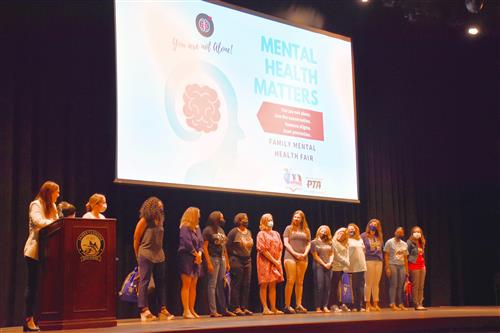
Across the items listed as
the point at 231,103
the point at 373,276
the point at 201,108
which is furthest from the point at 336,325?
the point at 231,103

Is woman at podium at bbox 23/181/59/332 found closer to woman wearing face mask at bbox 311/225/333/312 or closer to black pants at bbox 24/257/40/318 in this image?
black pants at bbox 24/257/40/318

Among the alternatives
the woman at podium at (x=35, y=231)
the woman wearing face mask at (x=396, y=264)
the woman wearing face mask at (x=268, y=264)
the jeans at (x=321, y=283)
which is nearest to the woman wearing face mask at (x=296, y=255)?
the woman wearing face mask at (x=268, y=264)

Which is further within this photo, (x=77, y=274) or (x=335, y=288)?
(x=335, y=288)

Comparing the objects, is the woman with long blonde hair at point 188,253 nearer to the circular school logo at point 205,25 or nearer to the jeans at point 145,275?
the jeans at point 145,275

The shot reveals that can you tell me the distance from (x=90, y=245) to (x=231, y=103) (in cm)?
320

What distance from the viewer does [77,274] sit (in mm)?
4969

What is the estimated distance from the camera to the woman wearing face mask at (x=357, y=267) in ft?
25.8

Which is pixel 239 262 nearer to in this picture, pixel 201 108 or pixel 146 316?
pixel 146 316

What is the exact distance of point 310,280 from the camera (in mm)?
9078

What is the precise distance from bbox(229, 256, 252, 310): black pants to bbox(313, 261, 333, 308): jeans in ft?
3.10

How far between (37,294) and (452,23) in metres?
6.38

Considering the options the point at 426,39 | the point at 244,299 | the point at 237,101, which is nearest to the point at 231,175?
the point at 237,101

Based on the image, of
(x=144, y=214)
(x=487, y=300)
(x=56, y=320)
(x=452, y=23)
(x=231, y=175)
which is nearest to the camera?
(x=56, y=320)

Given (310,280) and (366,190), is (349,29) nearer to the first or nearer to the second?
(366,190)
